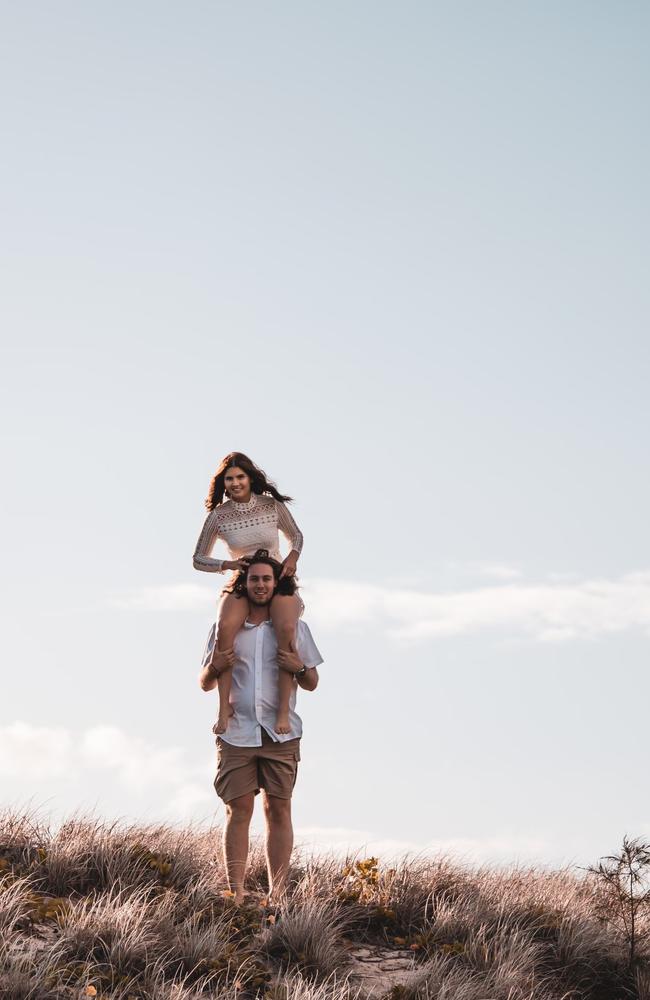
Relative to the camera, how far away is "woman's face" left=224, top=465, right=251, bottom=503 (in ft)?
31.1

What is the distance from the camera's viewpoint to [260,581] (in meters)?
9.06

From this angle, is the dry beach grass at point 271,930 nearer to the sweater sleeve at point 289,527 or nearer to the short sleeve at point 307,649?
the short sleeve at point 307,649

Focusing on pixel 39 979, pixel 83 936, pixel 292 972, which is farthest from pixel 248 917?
pixel 39 979

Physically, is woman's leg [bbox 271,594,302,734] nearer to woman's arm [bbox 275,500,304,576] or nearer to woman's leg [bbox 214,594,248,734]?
woman's leg [bbox 214,594,248,734]

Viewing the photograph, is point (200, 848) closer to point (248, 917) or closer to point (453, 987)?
point (248, 917)

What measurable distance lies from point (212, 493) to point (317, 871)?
3.36 metres

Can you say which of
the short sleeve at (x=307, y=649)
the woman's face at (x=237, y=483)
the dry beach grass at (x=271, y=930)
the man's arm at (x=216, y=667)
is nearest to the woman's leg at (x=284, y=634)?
the short sleeve at (x=307, y=649)

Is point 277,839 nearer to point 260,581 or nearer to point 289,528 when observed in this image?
point 260,581

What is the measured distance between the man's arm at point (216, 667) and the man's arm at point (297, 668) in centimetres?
39

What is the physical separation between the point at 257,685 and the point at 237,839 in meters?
1.18

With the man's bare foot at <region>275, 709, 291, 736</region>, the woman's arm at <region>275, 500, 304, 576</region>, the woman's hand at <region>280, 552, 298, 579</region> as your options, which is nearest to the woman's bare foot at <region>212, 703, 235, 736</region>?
the man's bare foot at <region>275, 709, 291, 736</region>

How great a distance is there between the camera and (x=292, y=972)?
7.86m

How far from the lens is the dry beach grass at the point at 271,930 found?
742cm

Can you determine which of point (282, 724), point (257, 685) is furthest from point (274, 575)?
Answer: point (282, 724)
